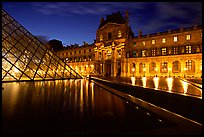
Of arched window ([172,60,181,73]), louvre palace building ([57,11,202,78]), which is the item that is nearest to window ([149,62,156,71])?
louvre palace building ([57,11,202,78])

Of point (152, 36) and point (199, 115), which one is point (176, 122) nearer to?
point (199, 115)

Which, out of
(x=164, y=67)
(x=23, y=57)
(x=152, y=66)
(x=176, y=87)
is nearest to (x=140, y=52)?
(x=152, y=66)

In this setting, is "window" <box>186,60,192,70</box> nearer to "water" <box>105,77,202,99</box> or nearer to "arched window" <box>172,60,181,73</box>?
"arched window" <box>172,60,181,73</box>

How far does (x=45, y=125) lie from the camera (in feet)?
11.1

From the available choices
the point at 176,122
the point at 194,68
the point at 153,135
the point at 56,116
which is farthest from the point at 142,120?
the point at 194,68

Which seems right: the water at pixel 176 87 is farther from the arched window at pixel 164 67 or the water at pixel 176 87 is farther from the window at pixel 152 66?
the window at pixel 152 66

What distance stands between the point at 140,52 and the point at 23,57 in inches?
1104

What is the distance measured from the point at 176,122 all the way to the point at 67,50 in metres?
56.9

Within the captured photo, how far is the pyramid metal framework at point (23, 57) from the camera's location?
57.5 feet

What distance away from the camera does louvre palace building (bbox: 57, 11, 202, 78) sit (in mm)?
32031

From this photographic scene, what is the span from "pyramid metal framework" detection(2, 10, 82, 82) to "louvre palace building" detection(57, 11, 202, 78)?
67.5 feet

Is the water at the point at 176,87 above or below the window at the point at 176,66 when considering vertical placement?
below

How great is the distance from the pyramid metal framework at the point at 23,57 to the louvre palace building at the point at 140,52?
67.5 feet

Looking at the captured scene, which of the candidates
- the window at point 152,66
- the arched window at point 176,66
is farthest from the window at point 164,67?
the window at point 152,66
